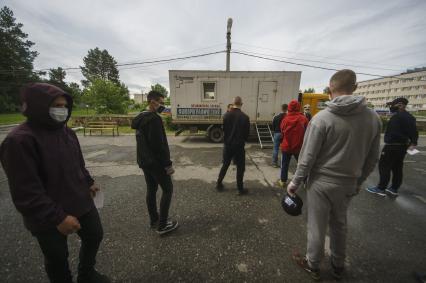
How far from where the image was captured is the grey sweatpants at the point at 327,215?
5.35 ft

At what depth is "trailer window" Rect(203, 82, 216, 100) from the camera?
8312 millimetres

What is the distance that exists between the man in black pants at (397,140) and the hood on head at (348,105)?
9.53 ft

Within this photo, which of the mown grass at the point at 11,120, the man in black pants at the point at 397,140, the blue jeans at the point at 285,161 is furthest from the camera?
the mown grass at the point at 11,120

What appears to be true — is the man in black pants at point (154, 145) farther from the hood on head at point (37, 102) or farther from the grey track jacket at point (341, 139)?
the grey track jacket at point (341, 139)

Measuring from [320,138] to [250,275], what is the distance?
1676 millimetres

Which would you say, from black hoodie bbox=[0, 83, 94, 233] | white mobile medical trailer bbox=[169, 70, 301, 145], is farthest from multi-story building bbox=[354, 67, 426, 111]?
black hoodie bbox=[0, 83, 94, 233]

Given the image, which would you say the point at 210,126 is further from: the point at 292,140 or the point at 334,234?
the point at 334,234

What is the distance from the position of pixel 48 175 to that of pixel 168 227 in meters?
1.75

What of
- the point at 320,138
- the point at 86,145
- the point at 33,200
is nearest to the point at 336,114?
the point at 320,138

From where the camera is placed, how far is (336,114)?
1.54 m

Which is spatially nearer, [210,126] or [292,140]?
[292,140]

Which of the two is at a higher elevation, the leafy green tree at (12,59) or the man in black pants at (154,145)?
the leafy green tree at (12,59)

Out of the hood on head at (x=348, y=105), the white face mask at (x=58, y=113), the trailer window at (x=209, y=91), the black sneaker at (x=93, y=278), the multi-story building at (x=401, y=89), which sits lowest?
the black sneaker at (x=93, y=278)

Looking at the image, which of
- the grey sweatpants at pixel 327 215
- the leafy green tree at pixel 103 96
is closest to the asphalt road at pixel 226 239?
the grey sweatpants at pixel 327 215
